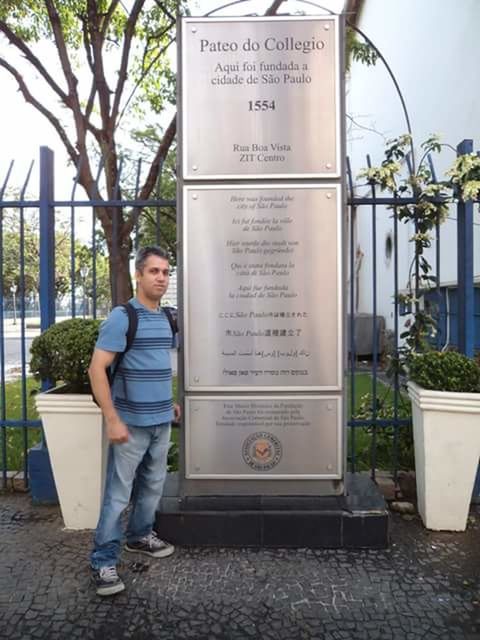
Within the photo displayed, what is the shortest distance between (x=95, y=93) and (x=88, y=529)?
22.5 feet

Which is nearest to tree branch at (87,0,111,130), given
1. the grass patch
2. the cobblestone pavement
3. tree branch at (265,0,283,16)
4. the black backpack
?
tree branch at (265,0,283,16)

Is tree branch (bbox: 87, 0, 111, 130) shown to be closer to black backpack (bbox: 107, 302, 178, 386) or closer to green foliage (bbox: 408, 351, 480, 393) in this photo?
black backpack (bbox: 107, 302, 178, 386)

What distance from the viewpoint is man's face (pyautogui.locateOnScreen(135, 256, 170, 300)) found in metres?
3.01

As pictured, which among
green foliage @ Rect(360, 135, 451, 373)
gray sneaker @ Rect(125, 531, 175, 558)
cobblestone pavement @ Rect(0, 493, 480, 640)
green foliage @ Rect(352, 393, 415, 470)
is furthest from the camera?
green foliage @ Rect(352, 393, 415, 470)

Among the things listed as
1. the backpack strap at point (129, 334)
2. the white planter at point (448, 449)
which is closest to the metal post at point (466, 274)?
the white planter at point (448, 449)

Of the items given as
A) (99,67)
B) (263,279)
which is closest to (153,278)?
(263,279)

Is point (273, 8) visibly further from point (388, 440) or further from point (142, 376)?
point (142, 376)

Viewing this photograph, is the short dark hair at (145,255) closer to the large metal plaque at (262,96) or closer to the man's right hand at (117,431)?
the large metal plaque at (262,96)

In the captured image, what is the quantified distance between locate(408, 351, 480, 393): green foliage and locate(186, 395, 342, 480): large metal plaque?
688mm

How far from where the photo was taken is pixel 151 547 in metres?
3.34

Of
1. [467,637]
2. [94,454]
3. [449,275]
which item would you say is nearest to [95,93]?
[449,275]

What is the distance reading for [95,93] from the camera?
840 cm

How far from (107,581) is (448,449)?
2229 millimetres

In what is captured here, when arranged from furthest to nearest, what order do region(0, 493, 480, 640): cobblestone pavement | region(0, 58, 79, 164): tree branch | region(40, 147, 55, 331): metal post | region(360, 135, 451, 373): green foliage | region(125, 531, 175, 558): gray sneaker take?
region(0, 58, 79, 164): tree branch
region(40, 147, 55, 331): metal post
region(360, 135, 451, 373): green foliage
region(125, 531, 175, 558): gray sneaker
region(0, 493, 480, 640): cobblestone pavement
